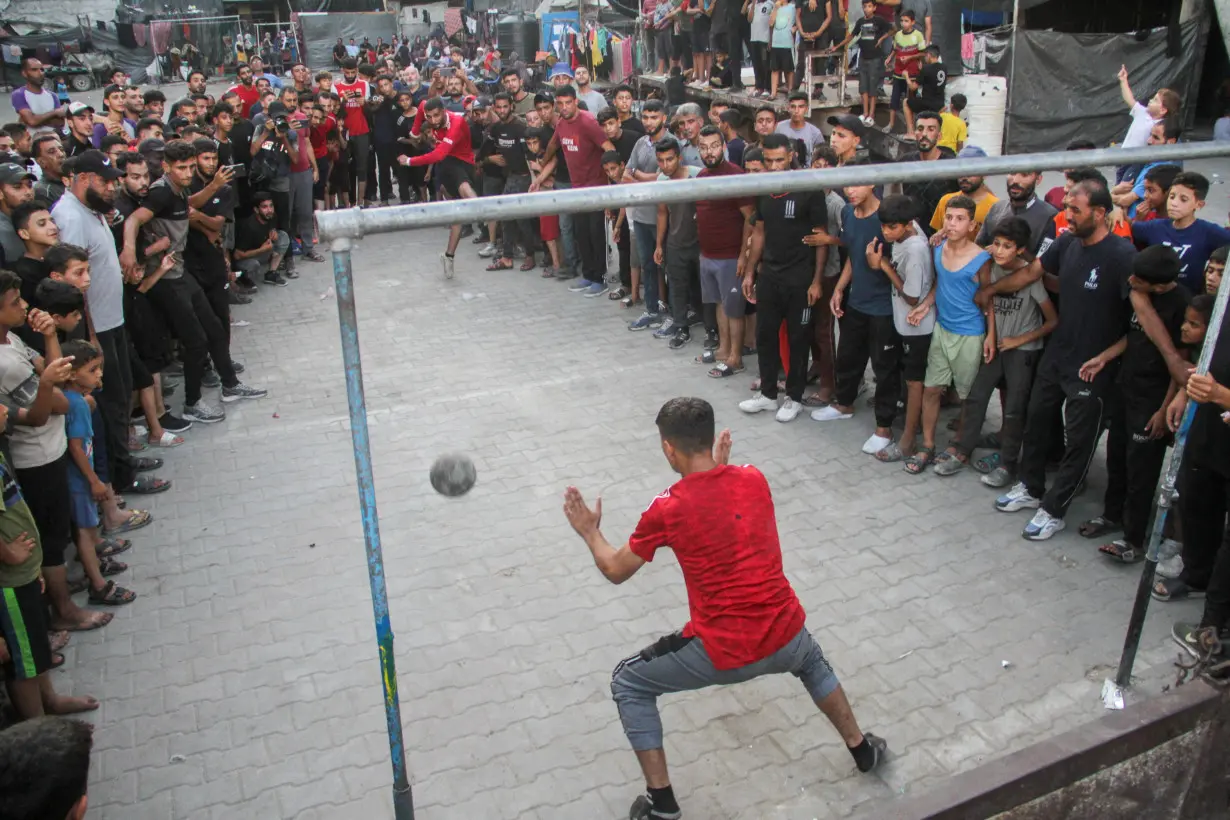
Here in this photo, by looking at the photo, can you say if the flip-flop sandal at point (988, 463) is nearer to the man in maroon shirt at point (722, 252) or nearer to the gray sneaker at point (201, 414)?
the man in maroon shirt at point (722, 252)

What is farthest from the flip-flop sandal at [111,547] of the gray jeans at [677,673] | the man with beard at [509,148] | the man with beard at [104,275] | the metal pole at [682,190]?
the man with beard at [509,148]

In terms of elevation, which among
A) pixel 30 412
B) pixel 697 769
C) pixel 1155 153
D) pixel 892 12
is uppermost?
pixel 892 12

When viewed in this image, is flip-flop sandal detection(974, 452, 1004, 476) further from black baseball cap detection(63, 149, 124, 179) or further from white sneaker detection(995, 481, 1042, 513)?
black baseball cap detection(63, 149, 124, 179)

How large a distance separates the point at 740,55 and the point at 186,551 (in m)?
13.2

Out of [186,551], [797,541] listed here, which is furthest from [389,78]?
[797,541]

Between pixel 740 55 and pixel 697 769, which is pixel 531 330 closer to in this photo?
pixel 697 769

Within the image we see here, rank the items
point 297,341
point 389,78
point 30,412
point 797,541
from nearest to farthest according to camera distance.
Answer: point 30,412 → point 797,541 → point 297,341 → point 389,78

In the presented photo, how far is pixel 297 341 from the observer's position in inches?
367

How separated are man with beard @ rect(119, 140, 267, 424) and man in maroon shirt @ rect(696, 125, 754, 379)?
3.88m

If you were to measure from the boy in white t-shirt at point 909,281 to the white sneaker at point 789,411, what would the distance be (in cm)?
98

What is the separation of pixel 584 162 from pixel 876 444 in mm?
4599

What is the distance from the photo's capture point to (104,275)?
6.22m

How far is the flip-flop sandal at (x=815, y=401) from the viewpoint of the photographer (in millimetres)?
7508

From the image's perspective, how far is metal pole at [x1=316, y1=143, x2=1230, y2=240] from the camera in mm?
2572
